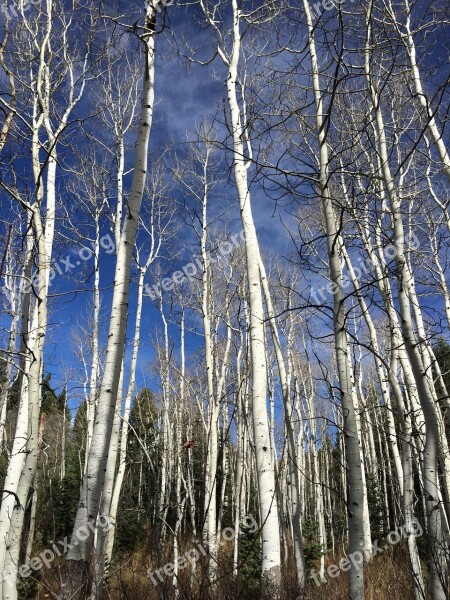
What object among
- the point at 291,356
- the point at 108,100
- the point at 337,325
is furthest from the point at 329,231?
the point at 291,356

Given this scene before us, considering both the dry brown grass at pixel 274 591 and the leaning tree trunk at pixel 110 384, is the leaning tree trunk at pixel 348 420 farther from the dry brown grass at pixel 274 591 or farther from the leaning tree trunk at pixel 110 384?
the leaning tree trunk at pixel 110 384

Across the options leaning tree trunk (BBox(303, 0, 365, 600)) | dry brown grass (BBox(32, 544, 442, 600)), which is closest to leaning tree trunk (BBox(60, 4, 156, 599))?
dry brown grass (BBox(32, 544, 442, 600))

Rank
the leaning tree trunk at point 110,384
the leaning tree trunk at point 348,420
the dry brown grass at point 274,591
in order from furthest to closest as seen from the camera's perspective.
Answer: the dry brown grass at point 274,591
the leaning tree trunk at point 110,384
the leaning tree trunk at point 348,420

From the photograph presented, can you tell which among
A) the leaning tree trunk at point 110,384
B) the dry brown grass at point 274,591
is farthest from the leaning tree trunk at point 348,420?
the leaning tree trunk at point 110,384

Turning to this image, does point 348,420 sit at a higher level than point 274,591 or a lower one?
higher

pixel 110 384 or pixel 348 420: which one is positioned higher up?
pixel 110 384

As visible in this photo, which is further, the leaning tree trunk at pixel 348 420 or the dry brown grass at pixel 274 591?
the dry brown grass at pixel 274 591

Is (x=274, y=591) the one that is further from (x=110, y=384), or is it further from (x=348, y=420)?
(x=110, y=384)

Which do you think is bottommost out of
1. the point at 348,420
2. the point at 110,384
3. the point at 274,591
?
the point at 274,591

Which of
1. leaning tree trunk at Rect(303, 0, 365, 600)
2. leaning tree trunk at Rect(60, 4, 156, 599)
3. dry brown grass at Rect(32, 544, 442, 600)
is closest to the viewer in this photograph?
leaning tree trunk at Rect(303, 0, 365, 600)

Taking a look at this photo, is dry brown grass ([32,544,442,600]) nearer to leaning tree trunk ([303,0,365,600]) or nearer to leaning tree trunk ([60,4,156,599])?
leaning tree trunk ([60,4,156,599])

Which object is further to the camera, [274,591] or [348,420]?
[274,591]

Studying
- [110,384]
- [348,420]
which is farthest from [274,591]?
[110,384]

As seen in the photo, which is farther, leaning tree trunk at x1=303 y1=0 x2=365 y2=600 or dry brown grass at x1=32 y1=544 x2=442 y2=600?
dry brown grass at x1=32 y1=544 x2=442 y2=600
